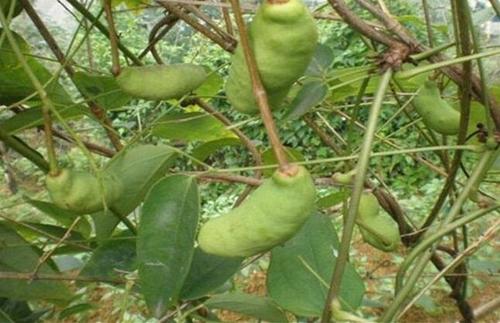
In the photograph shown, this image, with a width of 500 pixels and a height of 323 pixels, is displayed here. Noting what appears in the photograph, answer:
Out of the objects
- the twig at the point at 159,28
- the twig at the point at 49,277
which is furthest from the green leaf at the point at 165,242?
the twig at the point at 159,28

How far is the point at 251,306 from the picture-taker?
2.27 feet

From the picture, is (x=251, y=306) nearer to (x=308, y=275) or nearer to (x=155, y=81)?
(x=308, y=275)

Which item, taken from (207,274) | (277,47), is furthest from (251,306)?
(277,47)

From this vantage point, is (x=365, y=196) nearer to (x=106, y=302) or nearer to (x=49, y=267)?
(x=49, y=267)

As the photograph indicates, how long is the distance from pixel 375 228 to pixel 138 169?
0.23 meters

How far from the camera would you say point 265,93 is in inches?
15.2

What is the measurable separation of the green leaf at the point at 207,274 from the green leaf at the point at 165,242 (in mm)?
114

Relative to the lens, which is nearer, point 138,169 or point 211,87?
point 138,169

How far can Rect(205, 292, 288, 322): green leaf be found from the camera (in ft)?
2.24

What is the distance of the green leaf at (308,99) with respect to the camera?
0.60 m

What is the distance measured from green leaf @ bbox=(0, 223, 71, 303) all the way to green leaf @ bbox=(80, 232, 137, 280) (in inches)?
2.2

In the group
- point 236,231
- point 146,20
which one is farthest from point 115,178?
point 146,20

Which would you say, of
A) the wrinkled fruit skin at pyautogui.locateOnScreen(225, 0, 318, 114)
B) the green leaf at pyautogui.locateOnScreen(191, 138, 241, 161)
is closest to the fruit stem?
the wrinkled fruit skin at pyautogui.locateOnScreen(225, 0, 318, 114)

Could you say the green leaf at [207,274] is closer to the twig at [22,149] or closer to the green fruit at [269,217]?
the twig at [22,149]
